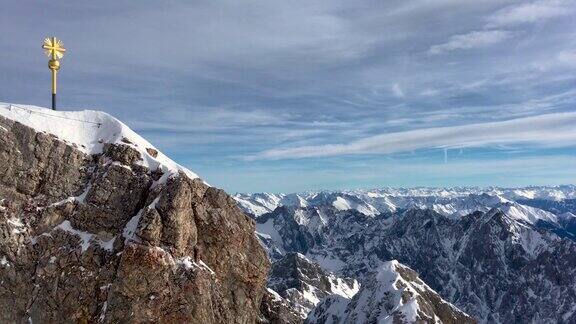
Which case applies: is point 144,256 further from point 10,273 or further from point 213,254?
point 10,273

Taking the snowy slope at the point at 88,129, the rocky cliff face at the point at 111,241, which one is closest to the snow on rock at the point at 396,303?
the rocky cliff face at the point at 111,241

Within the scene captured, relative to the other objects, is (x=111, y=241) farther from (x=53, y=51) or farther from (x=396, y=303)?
(x=396, y=303)

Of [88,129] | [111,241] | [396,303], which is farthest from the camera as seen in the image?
[396,303]

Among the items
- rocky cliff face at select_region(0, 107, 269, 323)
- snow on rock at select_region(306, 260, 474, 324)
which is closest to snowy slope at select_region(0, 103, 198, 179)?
rocky cliff face at select_region(0, 107, 269, 323)

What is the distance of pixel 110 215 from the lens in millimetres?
61406

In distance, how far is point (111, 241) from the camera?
59.8 m

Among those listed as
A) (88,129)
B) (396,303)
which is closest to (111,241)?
(88,129)

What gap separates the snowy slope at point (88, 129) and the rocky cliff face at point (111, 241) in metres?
0.54

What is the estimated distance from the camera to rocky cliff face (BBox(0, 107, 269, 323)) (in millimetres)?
56375

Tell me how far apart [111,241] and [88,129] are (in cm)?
1700

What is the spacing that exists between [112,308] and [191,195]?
16.7 m

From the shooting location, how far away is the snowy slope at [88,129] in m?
64.5

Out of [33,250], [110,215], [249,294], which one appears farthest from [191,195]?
[33,250]

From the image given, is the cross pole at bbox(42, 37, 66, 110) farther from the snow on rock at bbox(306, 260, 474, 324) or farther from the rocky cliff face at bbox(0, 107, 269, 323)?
the snow on rock at bbox(306, 260, 474, 324)
